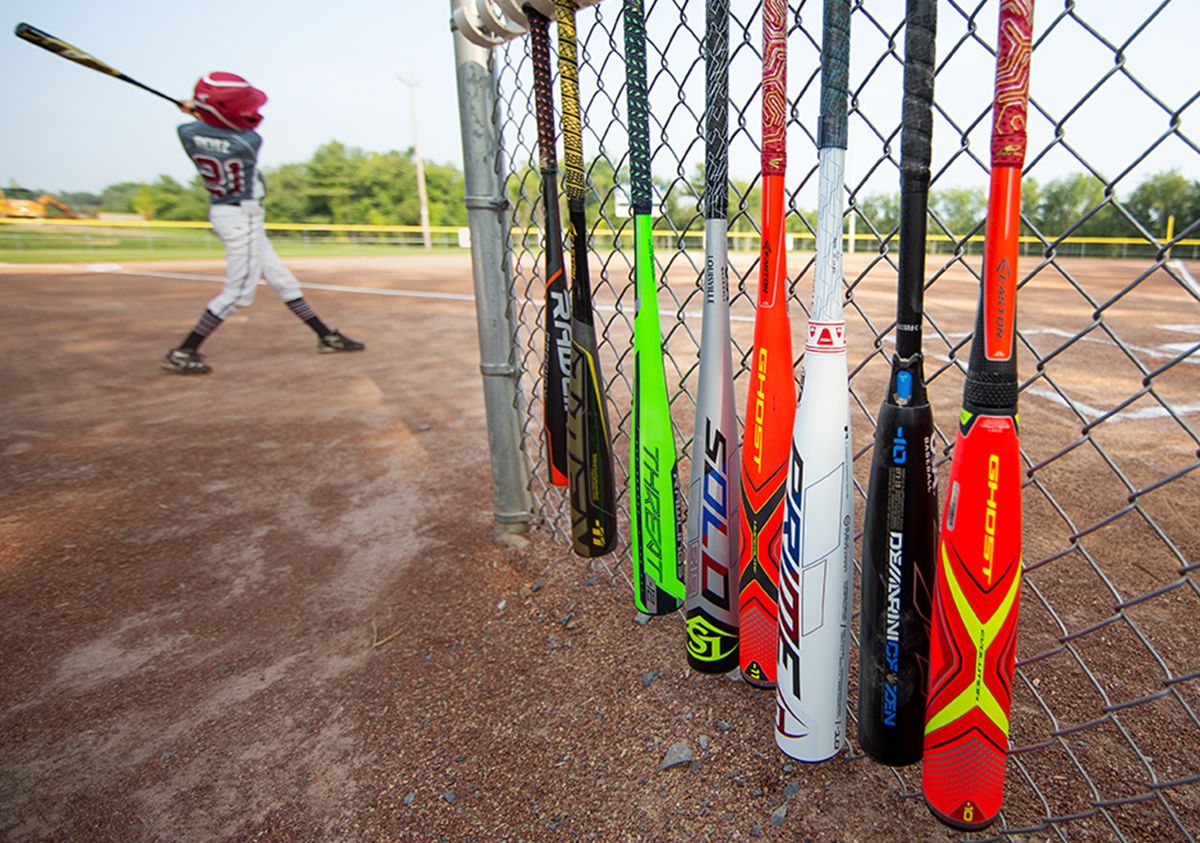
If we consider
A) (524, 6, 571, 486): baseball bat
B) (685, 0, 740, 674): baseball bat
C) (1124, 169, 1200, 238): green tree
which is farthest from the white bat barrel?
(1124, 169, 1200, 238): green tree

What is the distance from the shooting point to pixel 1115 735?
137 centimetres

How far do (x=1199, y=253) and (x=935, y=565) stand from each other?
32.1 metres

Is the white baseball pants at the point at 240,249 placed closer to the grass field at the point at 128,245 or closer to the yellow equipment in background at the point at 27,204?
the grass field at the point at 128,245

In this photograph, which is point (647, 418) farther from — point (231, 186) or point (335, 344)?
point (335, 344)

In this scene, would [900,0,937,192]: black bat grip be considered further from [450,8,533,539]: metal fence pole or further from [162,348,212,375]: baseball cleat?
[162,348,212,375]: baseball cleat

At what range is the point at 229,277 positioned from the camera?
521 cm

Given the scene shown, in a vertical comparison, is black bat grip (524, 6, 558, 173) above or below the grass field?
below

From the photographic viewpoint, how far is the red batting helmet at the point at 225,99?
4.70m

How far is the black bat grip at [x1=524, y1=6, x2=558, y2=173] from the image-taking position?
153cm

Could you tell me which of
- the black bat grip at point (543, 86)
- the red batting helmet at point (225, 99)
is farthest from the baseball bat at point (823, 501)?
the red batting helmet at point (225, 99)

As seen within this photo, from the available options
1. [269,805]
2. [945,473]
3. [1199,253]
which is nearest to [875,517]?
[269,805]

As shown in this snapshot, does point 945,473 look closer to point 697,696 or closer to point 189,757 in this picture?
point 697,696

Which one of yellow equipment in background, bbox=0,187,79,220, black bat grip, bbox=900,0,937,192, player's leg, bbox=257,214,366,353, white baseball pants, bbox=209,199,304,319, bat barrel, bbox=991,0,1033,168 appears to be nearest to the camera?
bat barrel, bbox=991,0,1033,168

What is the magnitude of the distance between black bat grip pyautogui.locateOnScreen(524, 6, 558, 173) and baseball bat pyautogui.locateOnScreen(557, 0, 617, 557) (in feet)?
0.29
